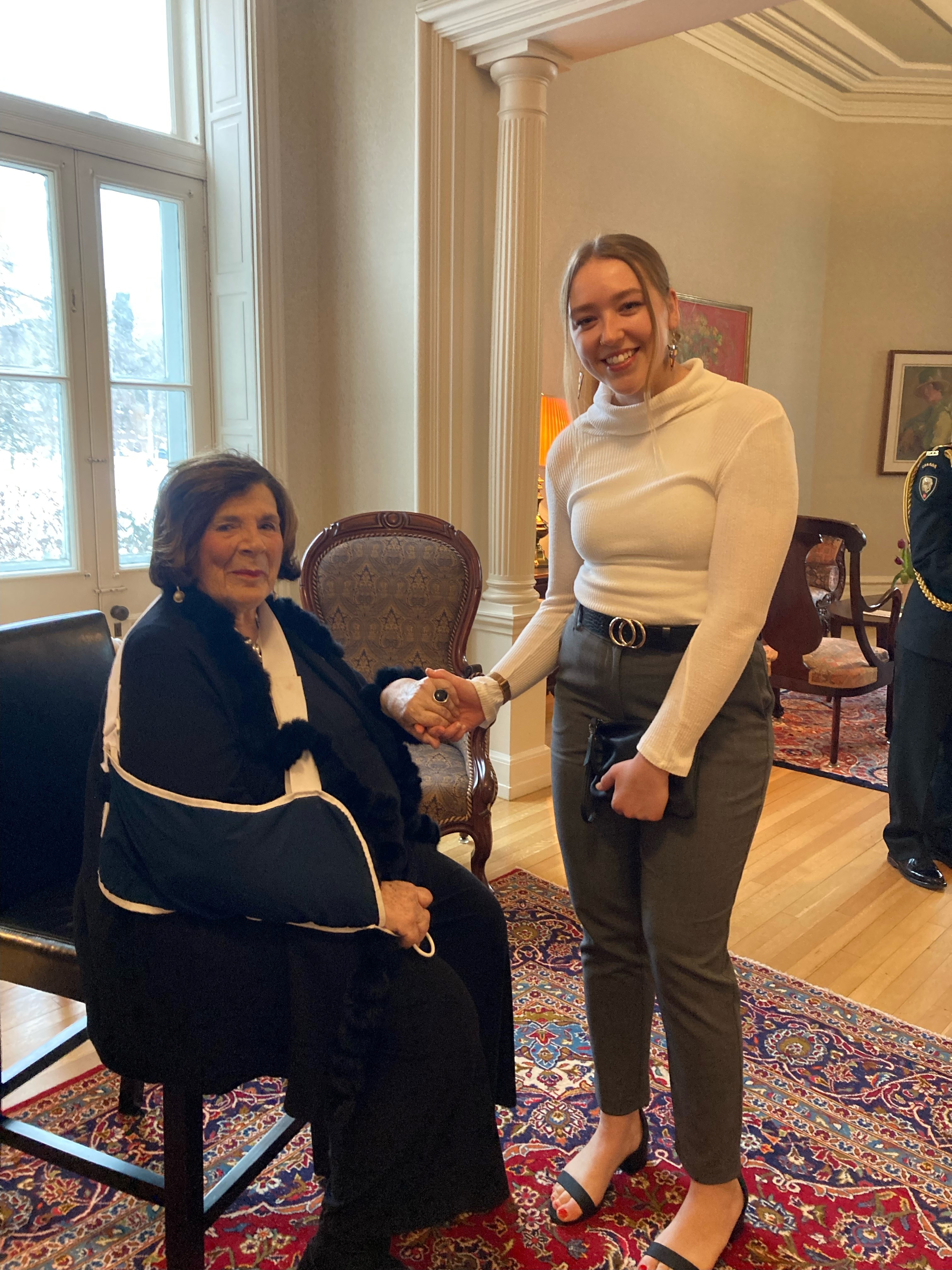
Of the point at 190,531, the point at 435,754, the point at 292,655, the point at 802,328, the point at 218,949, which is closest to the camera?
the point at 218,949

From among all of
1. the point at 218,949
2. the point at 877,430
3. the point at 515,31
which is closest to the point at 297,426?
the point at 515,31

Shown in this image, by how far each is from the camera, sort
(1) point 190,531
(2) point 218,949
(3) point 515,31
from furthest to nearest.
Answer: (3) point 515,31, (1) point 190,531, (2) point 218,949

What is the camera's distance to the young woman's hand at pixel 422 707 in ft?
5.44

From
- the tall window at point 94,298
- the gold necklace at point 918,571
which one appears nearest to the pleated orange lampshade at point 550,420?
the tall window at point 94,298

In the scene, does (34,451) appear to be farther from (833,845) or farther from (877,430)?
(877,430)

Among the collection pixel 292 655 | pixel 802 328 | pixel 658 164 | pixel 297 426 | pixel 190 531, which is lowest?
pixel 292 655

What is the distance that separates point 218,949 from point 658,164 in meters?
5.30

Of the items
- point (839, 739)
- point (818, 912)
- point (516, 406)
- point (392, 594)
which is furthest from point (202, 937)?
point (839, 739)

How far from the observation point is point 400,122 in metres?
3.48

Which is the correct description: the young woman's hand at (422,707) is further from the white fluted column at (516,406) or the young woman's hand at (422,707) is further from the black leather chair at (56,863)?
the white fluted column at (516,406)

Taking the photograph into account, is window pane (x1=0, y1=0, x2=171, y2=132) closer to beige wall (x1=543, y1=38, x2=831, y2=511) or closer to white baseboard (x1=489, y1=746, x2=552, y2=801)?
beige wall (x1=543, y1=38, x2=831, y2=511)

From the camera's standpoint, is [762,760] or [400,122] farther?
[400,122]

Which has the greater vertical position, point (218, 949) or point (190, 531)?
point (190, 531)

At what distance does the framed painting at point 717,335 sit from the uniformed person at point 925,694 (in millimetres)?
2979
